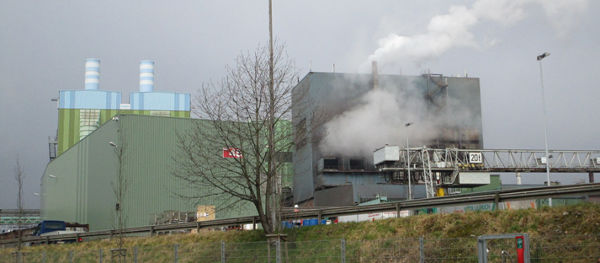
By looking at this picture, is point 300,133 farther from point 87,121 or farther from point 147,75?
point 147,75

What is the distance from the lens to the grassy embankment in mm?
15477

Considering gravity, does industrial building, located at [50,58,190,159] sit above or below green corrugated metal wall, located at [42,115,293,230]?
above

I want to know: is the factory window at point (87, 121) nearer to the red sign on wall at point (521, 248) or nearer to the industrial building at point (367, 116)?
the industrial building at point (367, 116)

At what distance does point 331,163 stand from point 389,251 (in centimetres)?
6353

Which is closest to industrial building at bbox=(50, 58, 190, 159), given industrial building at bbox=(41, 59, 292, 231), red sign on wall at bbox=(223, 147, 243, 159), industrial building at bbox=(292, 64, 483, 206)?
industrial building at bbox=(292, 64, 483, 206)

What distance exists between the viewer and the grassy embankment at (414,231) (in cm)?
1548

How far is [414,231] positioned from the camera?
60.3 ft

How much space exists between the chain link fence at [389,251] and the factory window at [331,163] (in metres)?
56.3

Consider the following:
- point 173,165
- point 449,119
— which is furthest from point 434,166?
point 173,165

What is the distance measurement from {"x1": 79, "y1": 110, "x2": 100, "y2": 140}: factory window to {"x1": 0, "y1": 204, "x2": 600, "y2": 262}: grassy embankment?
93193 mm

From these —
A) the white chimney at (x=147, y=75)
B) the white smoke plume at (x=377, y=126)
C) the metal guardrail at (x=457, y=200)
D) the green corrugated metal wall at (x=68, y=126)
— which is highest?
the white chimney at (x=147, y=75)

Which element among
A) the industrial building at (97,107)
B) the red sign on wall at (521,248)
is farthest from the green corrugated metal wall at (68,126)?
the red sign on wall at (521,248)

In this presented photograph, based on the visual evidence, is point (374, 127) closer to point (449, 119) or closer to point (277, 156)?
point (449, 119)

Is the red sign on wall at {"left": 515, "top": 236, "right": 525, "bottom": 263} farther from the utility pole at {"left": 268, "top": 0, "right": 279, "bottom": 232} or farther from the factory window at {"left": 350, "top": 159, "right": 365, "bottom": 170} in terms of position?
the factory window at {"left": 350, "top": 159, "right": 365, "bottom": 170}
